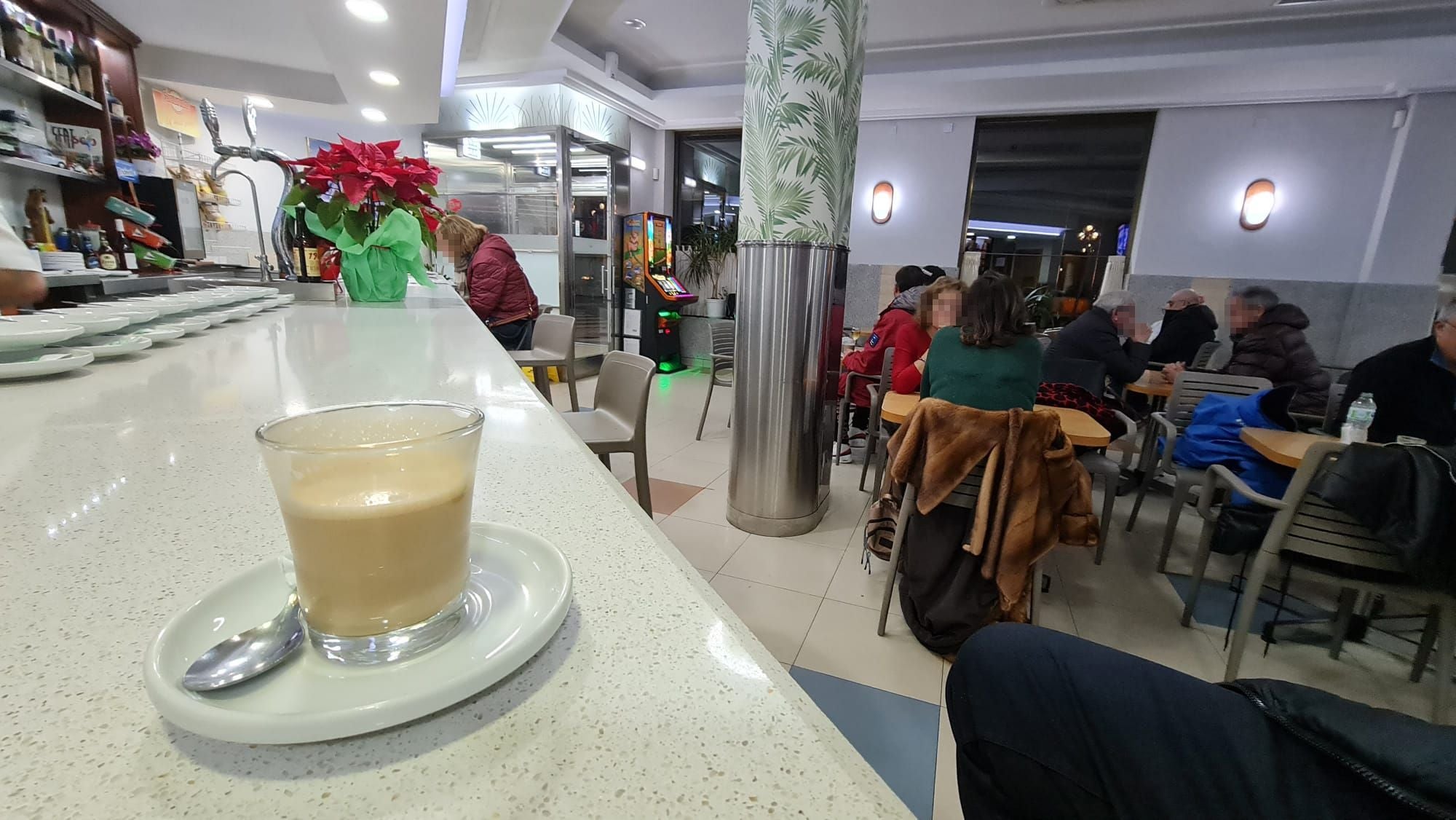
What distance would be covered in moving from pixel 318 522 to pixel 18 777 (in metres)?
0.16

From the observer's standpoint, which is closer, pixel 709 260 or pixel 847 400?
pixel 847 400

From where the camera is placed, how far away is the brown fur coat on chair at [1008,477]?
5.64ft

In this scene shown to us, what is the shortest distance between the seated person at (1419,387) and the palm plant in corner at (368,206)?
12.4ft

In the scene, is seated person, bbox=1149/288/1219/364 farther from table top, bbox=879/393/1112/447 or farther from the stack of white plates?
the stack of white plates

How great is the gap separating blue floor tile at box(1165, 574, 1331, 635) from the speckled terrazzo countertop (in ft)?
8.28

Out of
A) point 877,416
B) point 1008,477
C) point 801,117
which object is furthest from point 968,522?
point 801,117

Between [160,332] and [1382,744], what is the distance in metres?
2.17

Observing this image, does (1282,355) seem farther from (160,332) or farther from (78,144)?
(78,144)

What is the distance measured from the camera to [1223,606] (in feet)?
7.68

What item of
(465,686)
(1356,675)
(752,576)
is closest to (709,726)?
(465,686)

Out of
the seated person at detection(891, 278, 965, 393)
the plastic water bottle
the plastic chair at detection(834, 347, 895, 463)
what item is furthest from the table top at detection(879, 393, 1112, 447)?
the plastic chair at detection(834, 347, 895, 463)

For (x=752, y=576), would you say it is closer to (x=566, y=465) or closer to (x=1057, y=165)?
(x=566, y=465)

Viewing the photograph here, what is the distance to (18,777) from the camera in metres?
0.27

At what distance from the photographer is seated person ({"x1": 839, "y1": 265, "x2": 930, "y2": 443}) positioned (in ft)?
9.96
